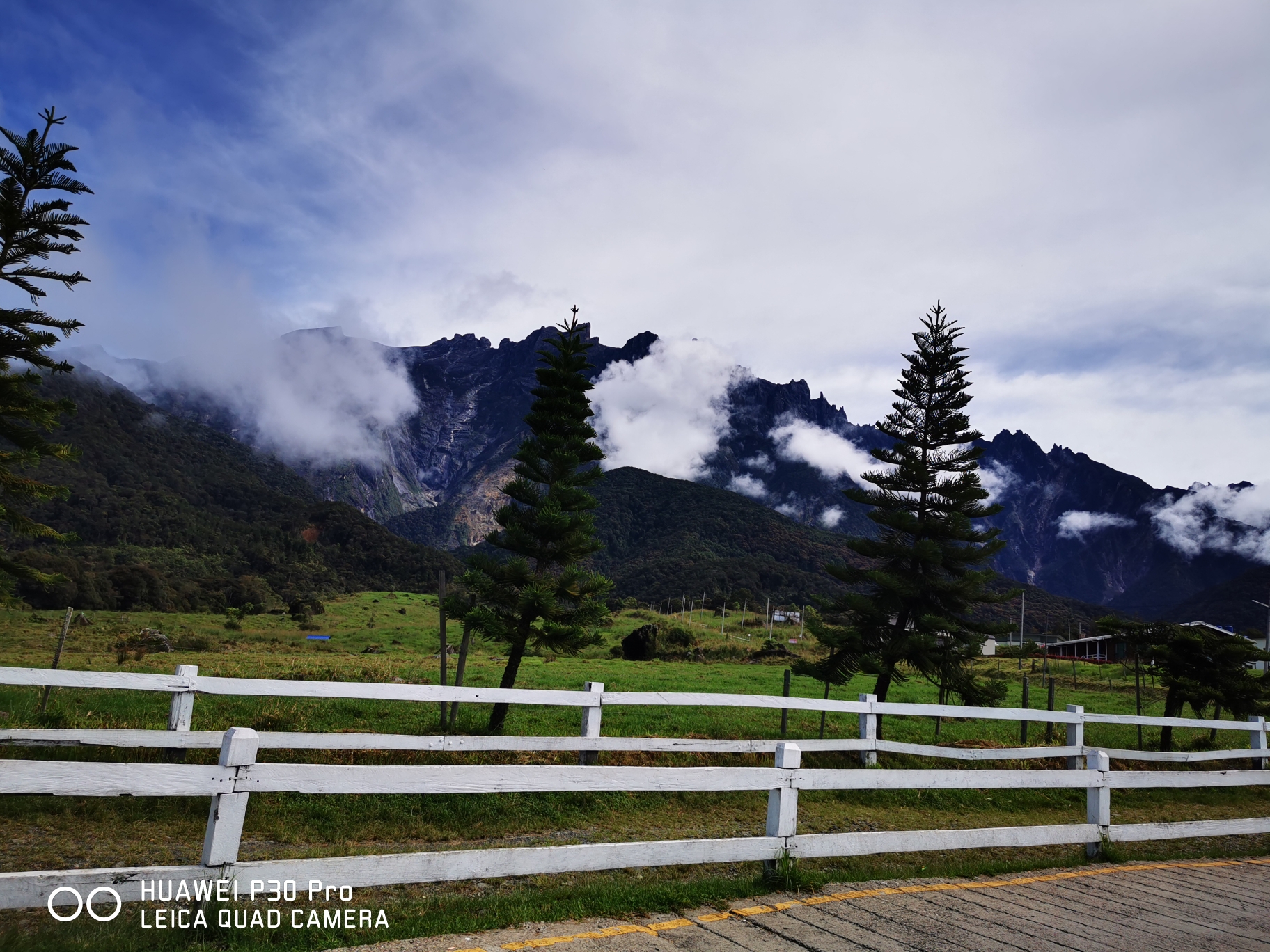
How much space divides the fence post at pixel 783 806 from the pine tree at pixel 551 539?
28.3 feet

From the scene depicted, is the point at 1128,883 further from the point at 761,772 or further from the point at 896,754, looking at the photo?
the point at 896,754

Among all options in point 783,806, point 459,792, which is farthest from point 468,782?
point 783,806

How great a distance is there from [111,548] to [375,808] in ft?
391

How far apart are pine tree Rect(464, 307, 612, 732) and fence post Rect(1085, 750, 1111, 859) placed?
8.71m

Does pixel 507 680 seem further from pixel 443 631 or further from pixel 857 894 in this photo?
pixel 857 894

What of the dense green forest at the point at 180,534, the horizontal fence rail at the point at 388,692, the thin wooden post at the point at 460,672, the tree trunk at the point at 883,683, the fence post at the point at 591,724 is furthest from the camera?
the dense green forest at the point at 180,534

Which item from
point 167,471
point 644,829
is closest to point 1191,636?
point 644,829

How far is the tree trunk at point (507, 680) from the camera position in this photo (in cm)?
1327

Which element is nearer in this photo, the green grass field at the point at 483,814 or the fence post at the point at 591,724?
the green grass field at the point at 483,814

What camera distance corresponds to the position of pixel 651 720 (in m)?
17.5

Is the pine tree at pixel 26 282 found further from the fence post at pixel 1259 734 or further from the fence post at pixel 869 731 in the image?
the fence post at pixel 1259 734

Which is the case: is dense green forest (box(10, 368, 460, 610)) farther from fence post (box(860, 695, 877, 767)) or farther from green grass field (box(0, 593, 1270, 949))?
fence post (box(860, 695, 877, 767))

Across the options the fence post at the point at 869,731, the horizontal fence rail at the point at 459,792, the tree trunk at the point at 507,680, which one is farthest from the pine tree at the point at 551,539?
the horizontal fence rail at the point at 459,792

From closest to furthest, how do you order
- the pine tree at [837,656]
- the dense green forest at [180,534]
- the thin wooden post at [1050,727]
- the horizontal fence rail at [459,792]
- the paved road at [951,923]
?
the horizontal fence rail at [459,792]
the paved road at [951,923]
the thin wooden post at [1050,727]
the pine tree at [837,656]
the dense green forest at [180,534]
